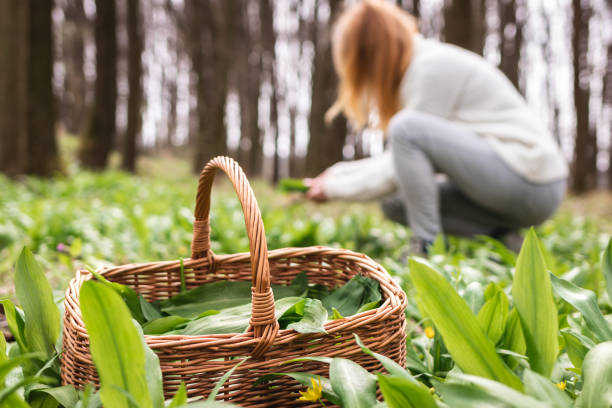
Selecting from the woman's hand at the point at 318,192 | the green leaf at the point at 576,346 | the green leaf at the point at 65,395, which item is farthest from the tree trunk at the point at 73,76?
the green leaf at the point at 576,346

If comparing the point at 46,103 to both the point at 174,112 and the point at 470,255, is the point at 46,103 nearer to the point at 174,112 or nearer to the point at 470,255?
the point at 470,255

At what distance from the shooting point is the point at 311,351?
36.2 inches

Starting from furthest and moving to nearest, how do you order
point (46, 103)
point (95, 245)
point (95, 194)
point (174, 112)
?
point (174, 112)
point (46, 103)
point (95, 194)
point (95, 245)

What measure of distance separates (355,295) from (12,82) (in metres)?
5.82

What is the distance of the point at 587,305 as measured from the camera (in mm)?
1057

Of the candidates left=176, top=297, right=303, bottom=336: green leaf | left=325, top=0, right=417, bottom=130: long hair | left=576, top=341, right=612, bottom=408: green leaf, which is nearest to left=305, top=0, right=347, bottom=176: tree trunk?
left=325, top=0, right=417, bottom=130: long hair

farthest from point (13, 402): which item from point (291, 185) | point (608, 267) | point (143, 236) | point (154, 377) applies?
point (143, 236)

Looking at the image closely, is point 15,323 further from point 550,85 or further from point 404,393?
point 550,85

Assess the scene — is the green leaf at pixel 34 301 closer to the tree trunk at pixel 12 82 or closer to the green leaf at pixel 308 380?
the green leaf at pixel 308 380

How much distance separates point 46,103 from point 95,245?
4486mm

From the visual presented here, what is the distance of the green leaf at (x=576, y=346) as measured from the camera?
105 cm

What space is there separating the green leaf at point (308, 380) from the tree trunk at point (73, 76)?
1681 cm

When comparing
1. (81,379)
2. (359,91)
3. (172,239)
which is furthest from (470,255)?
(81,379)

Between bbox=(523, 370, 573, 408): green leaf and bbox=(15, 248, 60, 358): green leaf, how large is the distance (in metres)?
0.97
